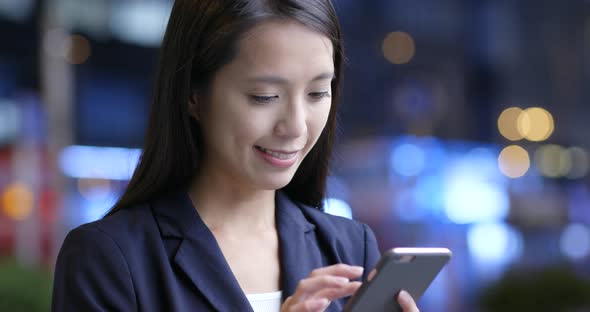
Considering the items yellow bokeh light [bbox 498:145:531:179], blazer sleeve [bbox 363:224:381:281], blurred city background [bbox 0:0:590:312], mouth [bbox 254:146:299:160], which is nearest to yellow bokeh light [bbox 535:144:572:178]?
blurred city background [bbox 0:0:590:312]

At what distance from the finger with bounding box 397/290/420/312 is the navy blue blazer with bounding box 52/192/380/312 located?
23 centimetres

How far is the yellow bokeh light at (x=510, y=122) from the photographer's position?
8.48 meters

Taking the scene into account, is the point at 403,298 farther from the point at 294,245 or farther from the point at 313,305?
the point at 294,245

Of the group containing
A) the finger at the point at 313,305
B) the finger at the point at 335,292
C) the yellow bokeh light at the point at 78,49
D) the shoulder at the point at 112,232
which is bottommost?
the finger at the point at 313,305

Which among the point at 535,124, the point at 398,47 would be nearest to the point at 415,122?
the point at 398,47

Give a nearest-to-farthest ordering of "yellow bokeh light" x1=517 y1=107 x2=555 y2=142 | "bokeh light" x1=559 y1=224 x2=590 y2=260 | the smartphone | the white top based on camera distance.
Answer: the smartphone
the white top
"bokeh light" x1=559 y1=224 x2=590 y2=260
"yellow bokeh light" x1=517 y1=107 x2=555 y2=142

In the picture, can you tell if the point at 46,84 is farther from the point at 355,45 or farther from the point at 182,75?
the point at 182,75

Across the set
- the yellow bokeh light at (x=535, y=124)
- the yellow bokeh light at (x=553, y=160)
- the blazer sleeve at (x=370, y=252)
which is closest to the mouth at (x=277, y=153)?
the blazer sleeve at (x=370, y=252)

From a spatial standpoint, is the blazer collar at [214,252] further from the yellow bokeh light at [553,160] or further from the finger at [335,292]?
the yellow bokeh light at [553,160]

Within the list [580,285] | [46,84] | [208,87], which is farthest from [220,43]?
[46,84]

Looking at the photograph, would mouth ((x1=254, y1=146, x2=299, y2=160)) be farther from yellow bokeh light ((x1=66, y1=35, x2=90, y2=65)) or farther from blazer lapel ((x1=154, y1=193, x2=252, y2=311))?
yellow bokeh light ((x1=66, y1=35, x2=90, y2=65))

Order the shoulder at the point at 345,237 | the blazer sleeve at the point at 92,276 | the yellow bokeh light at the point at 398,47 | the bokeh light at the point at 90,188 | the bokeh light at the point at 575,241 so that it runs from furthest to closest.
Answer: the bokeh light at the point at 575,241 → the yellow bokeh light at the point at 398,47 → the bokeh light at the point at 90,188 → the shoulder at the point at 345,237 → the blazer sleeve at the point at 92,276

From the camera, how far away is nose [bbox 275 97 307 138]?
4.73 feet

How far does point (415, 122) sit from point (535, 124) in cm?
141
